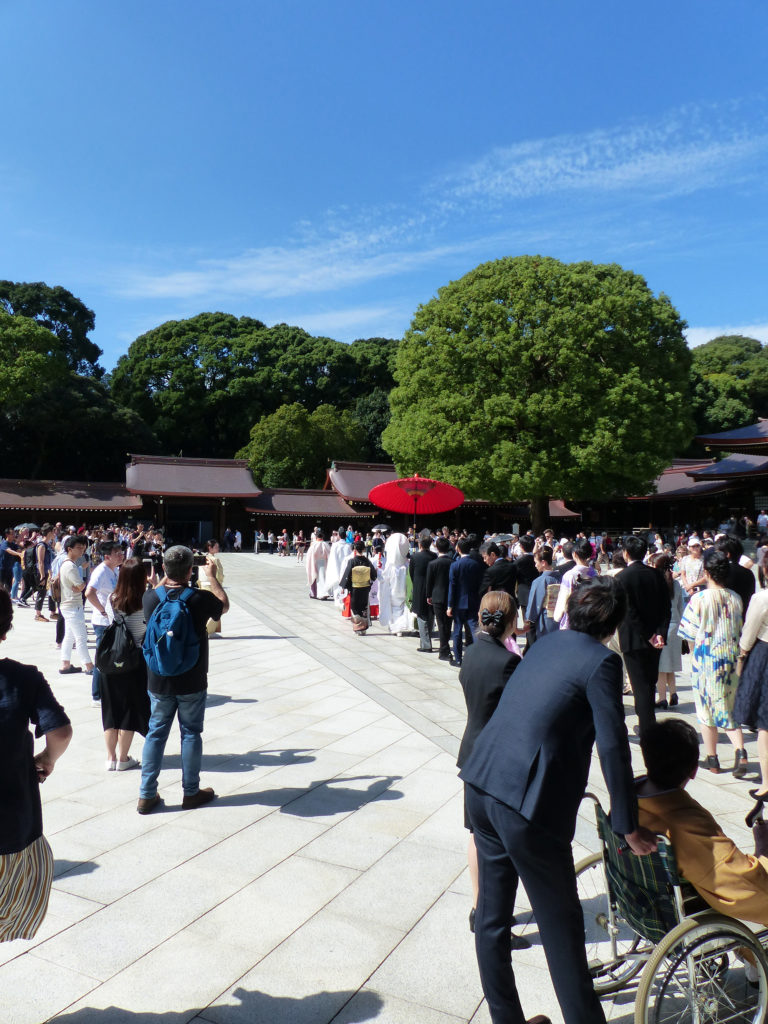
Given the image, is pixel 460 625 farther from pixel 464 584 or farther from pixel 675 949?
pixel 675 949

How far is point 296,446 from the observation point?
131ft

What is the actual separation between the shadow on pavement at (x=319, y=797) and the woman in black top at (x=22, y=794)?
216cm

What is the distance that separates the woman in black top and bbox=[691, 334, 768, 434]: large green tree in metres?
36.6

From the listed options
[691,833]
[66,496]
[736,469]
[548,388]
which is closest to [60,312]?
[66,496]

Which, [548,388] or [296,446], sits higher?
[548,388]

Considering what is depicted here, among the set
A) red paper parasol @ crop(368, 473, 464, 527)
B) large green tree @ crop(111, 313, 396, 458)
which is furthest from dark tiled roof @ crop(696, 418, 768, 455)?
large green tree @ crop(111, 313, 396, 458)

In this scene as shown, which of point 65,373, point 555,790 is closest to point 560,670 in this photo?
point 555,790

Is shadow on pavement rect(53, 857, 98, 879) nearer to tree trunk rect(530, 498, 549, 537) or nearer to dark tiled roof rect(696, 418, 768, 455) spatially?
tree trunk rect(530, 498, 549, 537)

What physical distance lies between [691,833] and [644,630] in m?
3.17

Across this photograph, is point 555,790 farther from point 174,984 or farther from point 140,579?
point 140,579

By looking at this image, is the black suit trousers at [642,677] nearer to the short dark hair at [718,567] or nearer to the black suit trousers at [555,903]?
the short dark hair at [718,567]

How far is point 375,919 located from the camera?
3.16 metres

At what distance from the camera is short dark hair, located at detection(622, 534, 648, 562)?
5586 mm

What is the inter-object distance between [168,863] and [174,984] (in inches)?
39.8
